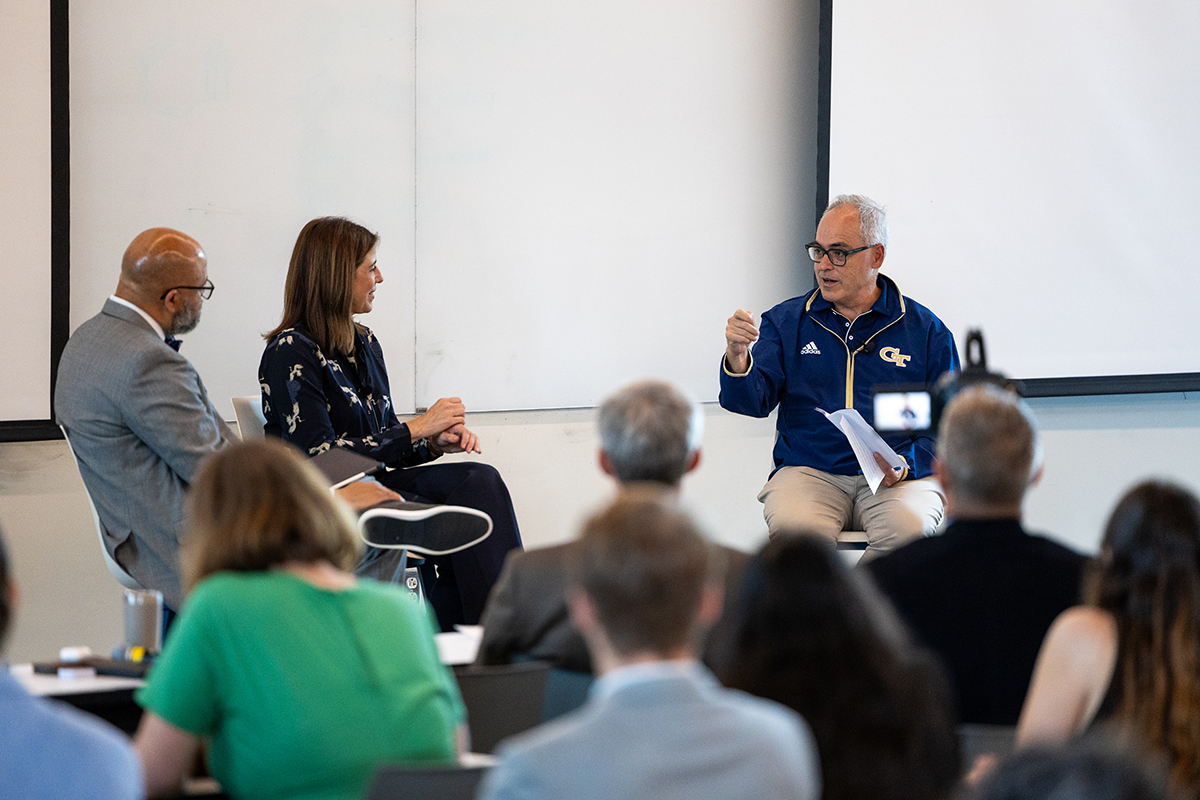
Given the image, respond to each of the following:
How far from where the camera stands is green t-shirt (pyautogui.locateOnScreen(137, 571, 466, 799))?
1.41 meters

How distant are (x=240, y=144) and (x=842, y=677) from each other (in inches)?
116

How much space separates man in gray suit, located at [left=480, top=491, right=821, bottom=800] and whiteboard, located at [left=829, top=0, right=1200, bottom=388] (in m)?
3.31

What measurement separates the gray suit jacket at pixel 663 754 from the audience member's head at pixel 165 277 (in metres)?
2.20

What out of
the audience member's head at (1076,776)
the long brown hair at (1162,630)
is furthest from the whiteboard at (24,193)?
the audience member's head at (1076,776)

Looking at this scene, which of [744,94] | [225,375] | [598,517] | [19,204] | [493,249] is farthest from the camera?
[744,94]

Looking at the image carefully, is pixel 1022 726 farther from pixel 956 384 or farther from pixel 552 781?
pixel 956 384

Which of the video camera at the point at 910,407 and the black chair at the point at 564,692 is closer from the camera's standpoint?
the black chair at the point at 564,692

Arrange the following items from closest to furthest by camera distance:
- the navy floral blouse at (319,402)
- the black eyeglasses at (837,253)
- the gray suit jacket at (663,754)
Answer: the gray suit jacket at (663,754) → the navy floral blouse at (319,402) → the black eyeglasses at (837,253)

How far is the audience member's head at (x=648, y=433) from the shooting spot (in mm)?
1887

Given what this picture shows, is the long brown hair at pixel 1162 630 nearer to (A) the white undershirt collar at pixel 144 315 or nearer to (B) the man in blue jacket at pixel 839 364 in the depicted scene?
(B) the man in blue jacket at pixel 839 364

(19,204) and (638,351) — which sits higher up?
(19,204)

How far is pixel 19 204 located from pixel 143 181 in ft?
1.12

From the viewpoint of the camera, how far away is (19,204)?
336 cm

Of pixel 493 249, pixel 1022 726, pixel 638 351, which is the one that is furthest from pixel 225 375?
pixel 1022 726
